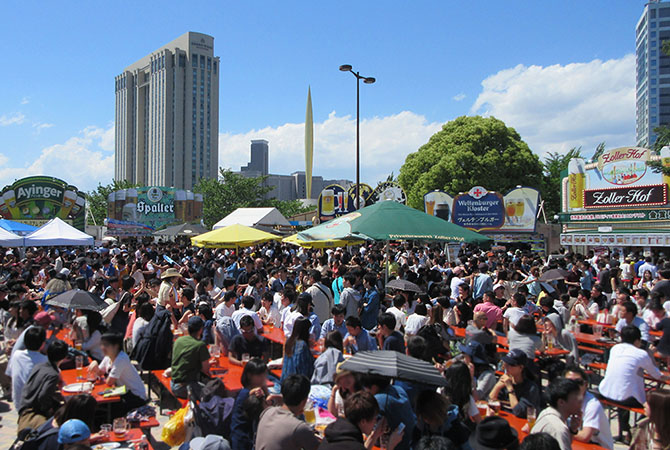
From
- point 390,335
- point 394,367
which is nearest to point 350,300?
point 390,335

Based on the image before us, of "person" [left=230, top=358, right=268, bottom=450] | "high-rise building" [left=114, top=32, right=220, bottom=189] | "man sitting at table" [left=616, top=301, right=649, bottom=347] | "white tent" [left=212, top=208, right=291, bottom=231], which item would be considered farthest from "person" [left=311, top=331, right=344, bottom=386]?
→ "high-rise building" [left=114, top=32, right=220, bottom=189]

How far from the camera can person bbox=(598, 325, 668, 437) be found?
18.7ft

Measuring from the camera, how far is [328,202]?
3222 centimetres

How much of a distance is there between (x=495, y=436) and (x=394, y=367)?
88 centimetres

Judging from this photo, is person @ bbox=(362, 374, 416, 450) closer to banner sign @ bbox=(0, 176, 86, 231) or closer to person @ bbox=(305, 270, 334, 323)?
person @ bbox=(305, 270, 334, 323)

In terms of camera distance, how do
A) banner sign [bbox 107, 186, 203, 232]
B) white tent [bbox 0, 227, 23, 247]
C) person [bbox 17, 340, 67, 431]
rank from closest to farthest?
person [bbox 17, 340, 67, 431], white tent [bbox 0, 227, 23, 247], banner sign [bbox 107, 186, 203, 232]

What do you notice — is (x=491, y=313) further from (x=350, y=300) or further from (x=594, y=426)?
(x=594, y=426)

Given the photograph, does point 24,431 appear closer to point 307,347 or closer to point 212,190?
point 307,347

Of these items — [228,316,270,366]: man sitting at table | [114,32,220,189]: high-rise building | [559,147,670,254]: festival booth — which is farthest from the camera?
[114,32,220,189]: high-rise building

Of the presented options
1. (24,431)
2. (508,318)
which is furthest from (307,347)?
(508,318)

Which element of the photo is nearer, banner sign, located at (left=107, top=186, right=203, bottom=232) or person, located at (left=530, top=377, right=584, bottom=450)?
person, located at (left=530, top=377, right=584, bottom=450)

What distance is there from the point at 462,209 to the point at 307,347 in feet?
76.0

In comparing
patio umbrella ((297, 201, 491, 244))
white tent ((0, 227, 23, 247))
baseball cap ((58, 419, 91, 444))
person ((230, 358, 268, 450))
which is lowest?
person ((230, 358, 268, 450))

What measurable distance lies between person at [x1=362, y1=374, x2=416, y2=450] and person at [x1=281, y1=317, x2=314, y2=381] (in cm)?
169
